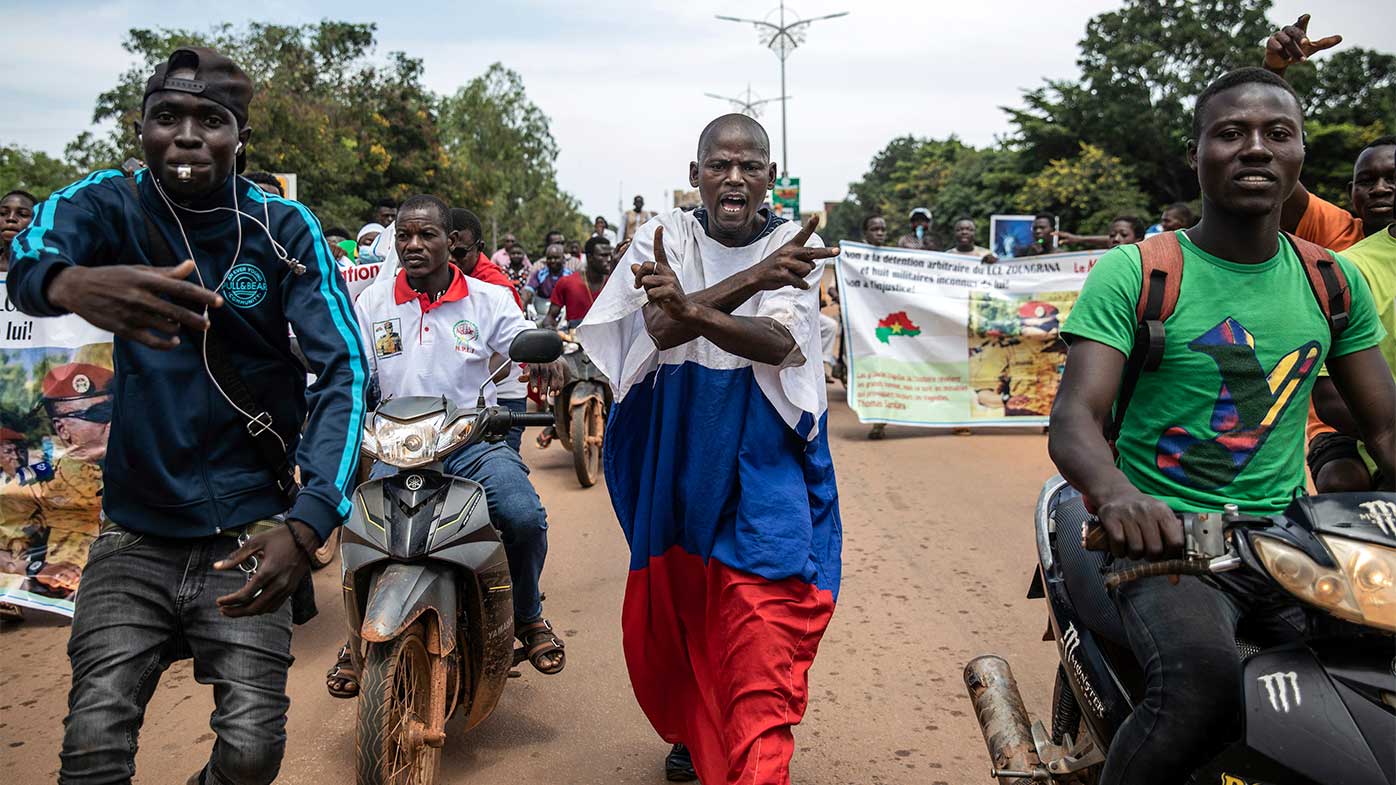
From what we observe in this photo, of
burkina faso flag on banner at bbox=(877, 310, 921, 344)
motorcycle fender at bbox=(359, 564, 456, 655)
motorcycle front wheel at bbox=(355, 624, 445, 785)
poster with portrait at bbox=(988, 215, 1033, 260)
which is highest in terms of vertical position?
poster with portrait at bbox=(988, 215, 1033, 260)

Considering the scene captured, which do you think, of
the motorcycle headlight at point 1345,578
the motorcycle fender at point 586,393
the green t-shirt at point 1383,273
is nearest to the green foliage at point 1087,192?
the motorcycle fender at point 586,393

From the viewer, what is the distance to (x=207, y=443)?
2.74 metres

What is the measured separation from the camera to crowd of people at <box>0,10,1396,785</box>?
7.82ft

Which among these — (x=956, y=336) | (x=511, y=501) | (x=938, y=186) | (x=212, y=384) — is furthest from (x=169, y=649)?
(x=938, y=186)

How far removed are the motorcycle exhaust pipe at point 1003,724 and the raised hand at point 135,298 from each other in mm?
2182

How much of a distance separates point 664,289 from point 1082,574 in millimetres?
1334

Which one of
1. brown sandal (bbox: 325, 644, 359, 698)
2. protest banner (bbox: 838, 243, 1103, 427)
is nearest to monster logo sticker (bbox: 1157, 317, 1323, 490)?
brown sandal (bbox: 325, 644, 359, 698)

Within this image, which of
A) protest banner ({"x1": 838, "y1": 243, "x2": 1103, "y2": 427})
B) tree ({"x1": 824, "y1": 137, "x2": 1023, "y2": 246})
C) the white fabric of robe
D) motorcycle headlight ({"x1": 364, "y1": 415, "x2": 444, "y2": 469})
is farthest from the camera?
tree ({"x1": 824, "y1": 137, "x2": 1023, "y2": 246})

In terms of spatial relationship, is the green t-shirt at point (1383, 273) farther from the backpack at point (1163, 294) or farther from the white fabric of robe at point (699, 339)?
the white fabric of robe at point (699, 339)

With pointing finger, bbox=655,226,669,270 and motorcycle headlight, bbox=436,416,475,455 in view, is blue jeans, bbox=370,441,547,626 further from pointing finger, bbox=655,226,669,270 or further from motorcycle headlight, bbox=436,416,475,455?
pointing finger, bbox=655,226,669,270

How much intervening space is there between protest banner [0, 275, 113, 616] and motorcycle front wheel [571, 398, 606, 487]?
3.70 m

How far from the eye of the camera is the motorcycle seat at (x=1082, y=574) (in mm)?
2645

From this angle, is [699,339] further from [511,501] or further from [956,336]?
[956,336]

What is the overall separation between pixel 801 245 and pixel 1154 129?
33.1 meters
